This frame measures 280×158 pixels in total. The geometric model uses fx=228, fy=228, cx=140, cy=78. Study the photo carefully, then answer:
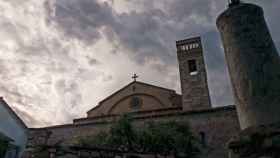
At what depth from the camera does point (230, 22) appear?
9.99 ft

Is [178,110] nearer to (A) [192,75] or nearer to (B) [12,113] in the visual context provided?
(A) [192,75]

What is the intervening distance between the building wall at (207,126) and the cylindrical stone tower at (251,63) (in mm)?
12925

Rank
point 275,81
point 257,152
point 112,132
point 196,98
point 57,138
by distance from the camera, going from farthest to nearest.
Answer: point 196,98 < point 57,138 < point 112,132 < point 275,81 < point 257,152

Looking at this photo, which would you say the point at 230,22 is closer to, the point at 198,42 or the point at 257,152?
the point at 257,152

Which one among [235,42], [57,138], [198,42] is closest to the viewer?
[235,42]

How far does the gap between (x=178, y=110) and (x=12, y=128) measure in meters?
14.6

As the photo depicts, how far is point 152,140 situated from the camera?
11.8m

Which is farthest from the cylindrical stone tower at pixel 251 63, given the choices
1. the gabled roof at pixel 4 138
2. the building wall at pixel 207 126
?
the gabled roof at pixel 4 138

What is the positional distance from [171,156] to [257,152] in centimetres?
1078

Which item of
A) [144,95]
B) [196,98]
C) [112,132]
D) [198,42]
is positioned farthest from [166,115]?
[198,42]

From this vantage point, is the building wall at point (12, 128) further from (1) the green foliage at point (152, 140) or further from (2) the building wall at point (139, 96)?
(1) the green foliage at point (152, 140)

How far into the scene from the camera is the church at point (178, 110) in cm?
1574

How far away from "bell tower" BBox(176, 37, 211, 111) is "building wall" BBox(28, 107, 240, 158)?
3075mm

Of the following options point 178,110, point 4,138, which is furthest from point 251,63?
point 4,138
